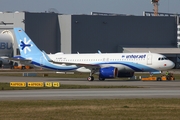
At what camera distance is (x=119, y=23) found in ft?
443

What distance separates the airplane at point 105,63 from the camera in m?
68.1

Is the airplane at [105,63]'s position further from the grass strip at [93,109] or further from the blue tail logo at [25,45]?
the grass strip at [93,109]

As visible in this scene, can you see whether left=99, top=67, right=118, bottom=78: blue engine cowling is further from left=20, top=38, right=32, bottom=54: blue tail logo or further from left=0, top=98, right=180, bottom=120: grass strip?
left=0, top=98, right=180, bottom=120: grass strip

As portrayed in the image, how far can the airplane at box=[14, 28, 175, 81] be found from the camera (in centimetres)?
6812

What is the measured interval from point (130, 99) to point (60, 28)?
96.8 meters

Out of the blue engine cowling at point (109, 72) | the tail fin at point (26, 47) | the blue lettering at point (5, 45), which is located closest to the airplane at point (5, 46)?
the blue lettering at point (5, 45)

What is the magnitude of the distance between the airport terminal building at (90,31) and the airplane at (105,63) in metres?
53.1

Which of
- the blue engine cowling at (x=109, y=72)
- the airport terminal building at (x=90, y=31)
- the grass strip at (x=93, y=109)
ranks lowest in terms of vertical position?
the grass strip at (x=93, y=109)

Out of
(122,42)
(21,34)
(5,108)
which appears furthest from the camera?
(122,42)

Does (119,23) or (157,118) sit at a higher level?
(119,23)

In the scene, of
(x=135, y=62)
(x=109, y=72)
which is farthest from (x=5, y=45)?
(x=109, y=72)

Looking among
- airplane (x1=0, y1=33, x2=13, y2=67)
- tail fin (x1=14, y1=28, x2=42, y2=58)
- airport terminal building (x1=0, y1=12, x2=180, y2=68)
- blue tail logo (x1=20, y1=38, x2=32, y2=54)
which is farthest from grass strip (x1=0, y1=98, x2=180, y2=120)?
airplane (x1=0, y1=33, x2=13, y2=67)

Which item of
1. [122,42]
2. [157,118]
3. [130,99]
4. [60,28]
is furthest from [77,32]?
[157,118]

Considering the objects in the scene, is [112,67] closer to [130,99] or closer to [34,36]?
[130,99]
